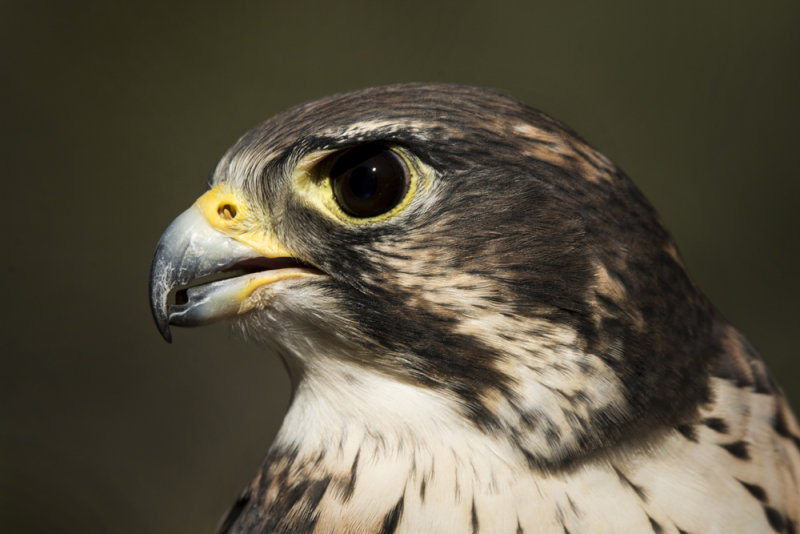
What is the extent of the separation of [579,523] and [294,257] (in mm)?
728

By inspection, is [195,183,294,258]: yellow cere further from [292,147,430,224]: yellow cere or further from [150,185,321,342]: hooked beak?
[292,147,430,224]: yellow cere

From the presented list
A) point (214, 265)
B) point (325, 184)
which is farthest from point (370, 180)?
point (214, 265)

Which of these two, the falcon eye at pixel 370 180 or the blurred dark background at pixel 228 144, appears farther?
the blurred dark background at pixel 228 144

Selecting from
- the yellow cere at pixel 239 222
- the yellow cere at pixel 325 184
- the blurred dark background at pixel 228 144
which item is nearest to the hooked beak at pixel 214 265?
the yellow cere at pixel 239 222

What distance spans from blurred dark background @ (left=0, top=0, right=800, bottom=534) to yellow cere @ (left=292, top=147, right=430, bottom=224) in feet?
13.9

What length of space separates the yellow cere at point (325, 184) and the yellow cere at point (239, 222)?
12 centimetres

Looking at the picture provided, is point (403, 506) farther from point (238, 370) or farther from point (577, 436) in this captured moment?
point (238, 370)

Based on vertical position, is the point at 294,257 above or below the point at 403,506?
above

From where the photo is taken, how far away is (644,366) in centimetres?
160

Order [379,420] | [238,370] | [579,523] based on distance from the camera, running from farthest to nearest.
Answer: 1. [238,370]
2. [379,420]
3. [579,523]

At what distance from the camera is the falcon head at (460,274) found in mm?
1563

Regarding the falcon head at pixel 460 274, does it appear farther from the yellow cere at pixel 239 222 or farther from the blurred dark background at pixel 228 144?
the blurred dark background at pixel 228 144

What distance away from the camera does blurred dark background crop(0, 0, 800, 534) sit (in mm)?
5812

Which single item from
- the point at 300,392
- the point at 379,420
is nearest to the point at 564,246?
the point at 379,420
